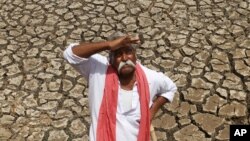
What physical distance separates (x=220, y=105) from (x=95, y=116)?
8.14ft

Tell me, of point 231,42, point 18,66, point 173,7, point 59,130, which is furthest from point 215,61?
point 18,66

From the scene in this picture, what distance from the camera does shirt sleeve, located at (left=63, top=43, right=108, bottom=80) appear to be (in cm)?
294

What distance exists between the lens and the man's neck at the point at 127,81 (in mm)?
2969

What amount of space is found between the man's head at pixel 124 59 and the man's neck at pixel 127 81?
47 millimetres

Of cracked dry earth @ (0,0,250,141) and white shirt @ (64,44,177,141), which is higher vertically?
white shirt @ (64,44,177,141)

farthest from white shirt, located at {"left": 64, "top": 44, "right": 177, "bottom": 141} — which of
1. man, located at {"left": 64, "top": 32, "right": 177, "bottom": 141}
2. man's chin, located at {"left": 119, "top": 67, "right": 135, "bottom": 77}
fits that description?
man's chin, located at {"left": 119, "top": 67, "right": 135, "bottom": 77}

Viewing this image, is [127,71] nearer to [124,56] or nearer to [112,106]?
[124,56]

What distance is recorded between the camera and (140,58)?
5.98 metres

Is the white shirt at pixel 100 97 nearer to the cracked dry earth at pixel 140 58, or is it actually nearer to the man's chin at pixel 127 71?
the man's chin at pixel 127 71

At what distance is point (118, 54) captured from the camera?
2924mm

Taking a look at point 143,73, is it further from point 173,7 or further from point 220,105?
point 173,7

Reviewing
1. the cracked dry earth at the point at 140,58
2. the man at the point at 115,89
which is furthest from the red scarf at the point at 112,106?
the cracked dry earth at the point at 140,58

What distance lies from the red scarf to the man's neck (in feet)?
0.11

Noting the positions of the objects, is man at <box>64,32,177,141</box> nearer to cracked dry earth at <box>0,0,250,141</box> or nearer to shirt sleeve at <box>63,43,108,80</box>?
shirt sleeve at <box>63,43,108,80</box>
